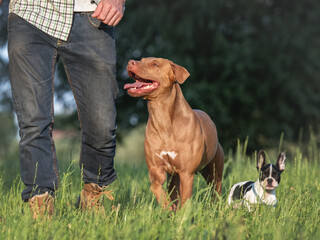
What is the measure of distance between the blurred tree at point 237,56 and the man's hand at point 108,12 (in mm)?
6053

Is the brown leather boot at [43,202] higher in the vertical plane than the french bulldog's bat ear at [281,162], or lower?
lower

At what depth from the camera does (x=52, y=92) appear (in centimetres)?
337

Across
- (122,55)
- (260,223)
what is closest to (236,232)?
(260,223)

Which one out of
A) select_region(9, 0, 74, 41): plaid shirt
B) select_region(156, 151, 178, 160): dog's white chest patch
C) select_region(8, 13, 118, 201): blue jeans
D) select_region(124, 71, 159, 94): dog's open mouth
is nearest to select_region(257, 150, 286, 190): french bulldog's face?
select_region(156, 151, 178, 160): dog's white chest patch

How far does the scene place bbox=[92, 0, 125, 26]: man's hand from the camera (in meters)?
3.32

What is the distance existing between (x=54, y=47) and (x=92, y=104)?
570 millimetres

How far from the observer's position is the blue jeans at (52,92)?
3174mm

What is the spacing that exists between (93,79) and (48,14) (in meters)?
0.65

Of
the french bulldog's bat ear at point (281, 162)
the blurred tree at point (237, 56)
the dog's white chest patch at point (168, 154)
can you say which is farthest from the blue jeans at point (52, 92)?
the blurred tree at point (237, 56)

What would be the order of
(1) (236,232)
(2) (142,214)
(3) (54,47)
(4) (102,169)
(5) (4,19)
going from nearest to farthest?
(1) (236,232) → (2) (142,214) → (3) (54,47) → (4) (102,169) → (5) (4,19)

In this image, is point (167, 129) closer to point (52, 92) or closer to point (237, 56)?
point (52, 92)

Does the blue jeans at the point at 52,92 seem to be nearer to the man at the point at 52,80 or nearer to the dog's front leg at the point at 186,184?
the man at the point at 52,80

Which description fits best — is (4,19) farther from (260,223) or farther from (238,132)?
(260,223)

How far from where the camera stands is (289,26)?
33.3 feet
